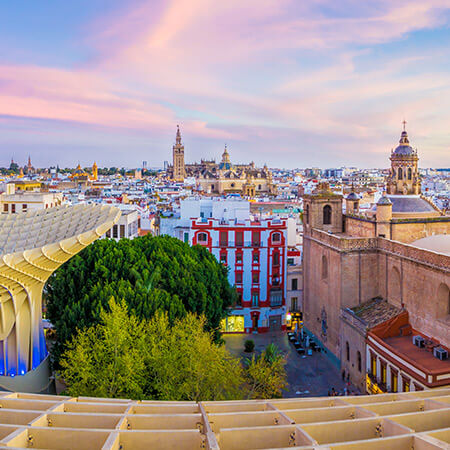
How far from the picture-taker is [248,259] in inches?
1524

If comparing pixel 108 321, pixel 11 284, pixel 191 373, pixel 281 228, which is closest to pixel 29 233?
pixel 11 284

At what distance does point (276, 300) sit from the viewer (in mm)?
39438

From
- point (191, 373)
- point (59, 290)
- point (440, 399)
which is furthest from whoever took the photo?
point (59, 290)

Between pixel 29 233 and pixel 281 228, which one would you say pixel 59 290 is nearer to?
pixel 29 233

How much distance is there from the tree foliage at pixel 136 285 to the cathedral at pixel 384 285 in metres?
7.73

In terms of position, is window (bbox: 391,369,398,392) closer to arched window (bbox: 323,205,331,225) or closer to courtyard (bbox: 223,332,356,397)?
courtyard (bbox: 223,332,356,397)

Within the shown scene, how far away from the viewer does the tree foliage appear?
77.1 ft

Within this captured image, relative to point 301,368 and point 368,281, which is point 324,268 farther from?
point 301,368

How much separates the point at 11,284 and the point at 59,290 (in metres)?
5.08

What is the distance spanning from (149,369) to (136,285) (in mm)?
6487

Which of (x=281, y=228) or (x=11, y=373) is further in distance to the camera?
(x=281, y=228)

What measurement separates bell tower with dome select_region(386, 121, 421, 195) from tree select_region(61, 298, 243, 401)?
25211mm

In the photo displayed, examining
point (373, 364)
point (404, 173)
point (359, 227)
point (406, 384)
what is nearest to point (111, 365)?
point (406, 384)

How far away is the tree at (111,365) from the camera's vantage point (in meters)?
17.7
